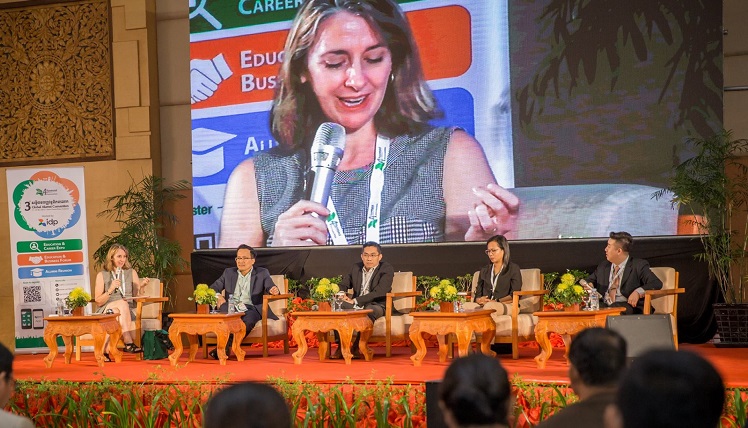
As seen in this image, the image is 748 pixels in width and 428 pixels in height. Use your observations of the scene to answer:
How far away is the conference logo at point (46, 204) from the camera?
A: 421 inches

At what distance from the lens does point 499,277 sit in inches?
320

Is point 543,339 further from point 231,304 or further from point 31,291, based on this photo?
point 31,291

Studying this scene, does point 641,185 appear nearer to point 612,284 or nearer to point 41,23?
point 612,284

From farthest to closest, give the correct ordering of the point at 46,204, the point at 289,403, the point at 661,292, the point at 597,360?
the point at 46,204 < the point at 661,292 < the point at 289,403 < the point at 597,360

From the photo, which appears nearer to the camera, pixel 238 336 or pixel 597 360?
pixel 597 360

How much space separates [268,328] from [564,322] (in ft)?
9.33

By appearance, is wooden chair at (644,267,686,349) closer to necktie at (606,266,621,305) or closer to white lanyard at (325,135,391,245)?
necktie at (606,266,621,305)

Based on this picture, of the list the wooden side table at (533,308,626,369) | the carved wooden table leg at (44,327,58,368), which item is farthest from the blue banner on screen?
the carved wooden table leg at (44,327,58,368)

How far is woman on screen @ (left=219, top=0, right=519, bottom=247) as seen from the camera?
31.4ft

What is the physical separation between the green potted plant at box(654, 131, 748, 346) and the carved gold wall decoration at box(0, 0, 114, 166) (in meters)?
6.73

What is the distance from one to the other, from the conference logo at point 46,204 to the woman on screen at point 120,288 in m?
2.05

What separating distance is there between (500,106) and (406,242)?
1.73 metres

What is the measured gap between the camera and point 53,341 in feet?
27.4

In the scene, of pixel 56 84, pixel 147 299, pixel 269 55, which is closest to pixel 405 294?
pixel 147 299
